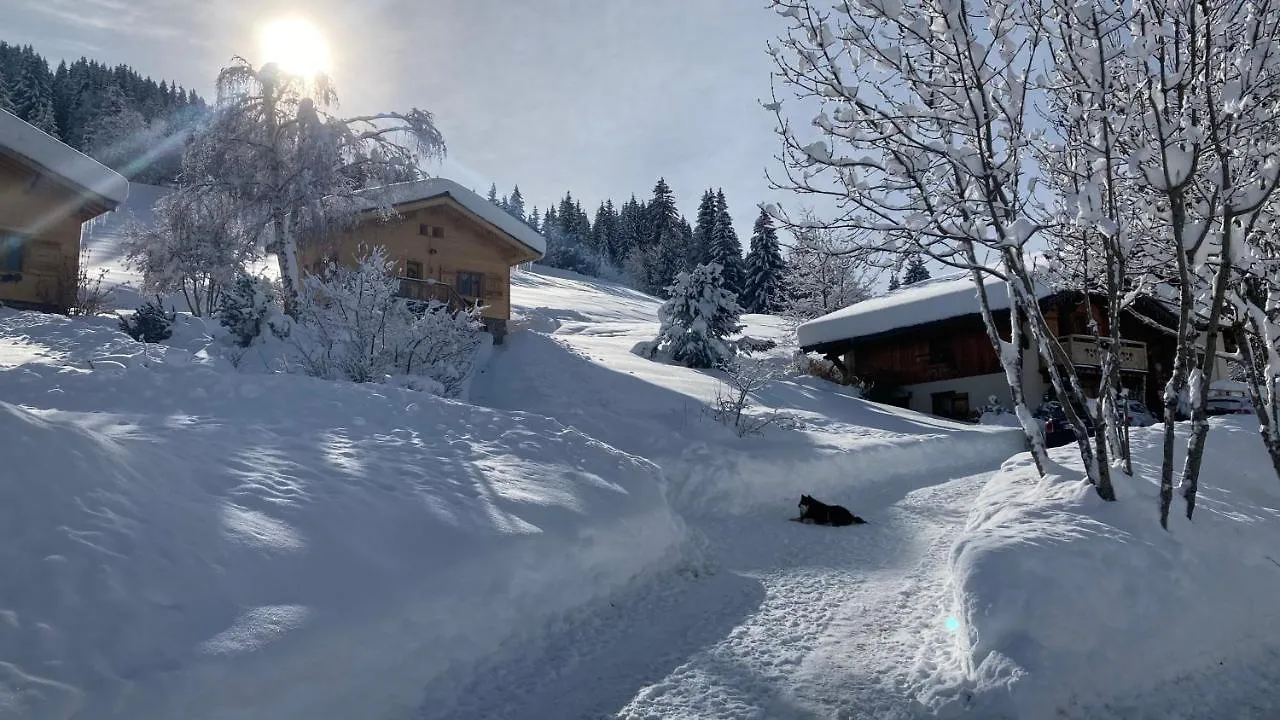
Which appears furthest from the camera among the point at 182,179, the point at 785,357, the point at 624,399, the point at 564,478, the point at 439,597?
the point at 785,357

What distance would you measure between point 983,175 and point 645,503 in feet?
14.6

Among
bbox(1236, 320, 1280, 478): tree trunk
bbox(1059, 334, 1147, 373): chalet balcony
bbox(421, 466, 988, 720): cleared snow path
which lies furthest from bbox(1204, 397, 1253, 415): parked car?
bbox(421, 466, 988, 720): cleared snow path

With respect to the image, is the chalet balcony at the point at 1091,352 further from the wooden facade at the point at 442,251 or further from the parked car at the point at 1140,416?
the wooden facade at the point at 442,251

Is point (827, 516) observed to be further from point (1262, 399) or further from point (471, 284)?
point (471, 284)

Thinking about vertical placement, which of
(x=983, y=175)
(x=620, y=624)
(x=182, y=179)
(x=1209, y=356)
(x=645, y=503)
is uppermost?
(x=182, y=179)

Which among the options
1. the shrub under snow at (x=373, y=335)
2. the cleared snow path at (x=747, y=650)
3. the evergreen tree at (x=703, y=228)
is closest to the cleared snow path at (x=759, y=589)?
the cleared snow path at (x=747, y=650)

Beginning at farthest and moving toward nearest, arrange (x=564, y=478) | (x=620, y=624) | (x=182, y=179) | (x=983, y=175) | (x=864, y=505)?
1. (x=182, y=179)
2. (x=864, y=505)
3. (x=564, y=478)
4. (x=620, y=624)
5. (x=983, y=175)

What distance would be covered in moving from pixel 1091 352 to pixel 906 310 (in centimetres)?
560

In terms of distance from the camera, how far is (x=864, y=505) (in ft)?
34.5

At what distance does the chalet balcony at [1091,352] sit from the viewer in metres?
21.9

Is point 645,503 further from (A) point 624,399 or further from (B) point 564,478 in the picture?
(A) point 624,399

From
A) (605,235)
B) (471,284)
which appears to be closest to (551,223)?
(605,235)

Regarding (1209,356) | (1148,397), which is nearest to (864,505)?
(1209,356)

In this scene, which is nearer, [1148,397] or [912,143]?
[912,143]
